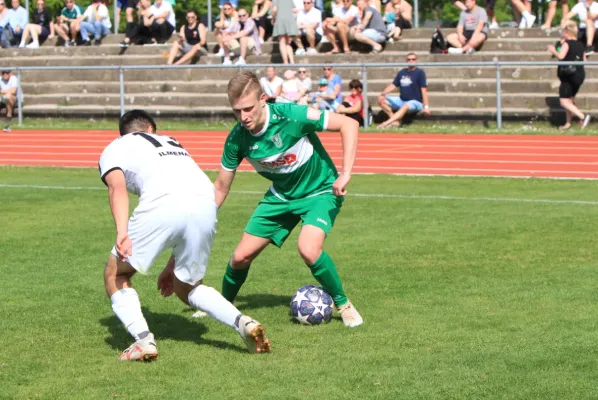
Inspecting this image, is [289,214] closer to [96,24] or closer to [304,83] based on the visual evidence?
[304,83]

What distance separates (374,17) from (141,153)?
21.8 metres

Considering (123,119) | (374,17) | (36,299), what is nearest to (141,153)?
(123,119)

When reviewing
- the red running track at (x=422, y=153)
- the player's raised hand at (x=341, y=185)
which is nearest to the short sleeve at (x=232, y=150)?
the player's raised hand at (x=341, y=185)

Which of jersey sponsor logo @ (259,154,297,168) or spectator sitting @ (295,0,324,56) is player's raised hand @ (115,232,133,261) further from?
spectator sitting @ (295,0,324,56)

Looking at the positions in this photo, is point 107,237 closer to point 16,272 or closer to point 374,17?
point 16,272

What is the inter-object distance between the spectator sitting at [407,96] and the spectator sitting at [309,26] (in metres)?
3.99

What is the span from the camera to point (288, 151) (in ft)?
25.6

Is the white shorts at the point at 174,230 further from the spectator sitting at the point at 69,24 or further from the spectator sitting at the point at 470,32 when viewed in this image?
the spectator sitting at the point at 69,24

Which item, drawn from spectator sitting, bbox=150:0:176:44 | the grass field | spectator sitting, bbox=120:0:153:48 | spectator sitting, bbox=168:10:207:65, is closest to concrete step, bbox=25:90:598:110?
spectator sitting, bbox=168:10:207:65

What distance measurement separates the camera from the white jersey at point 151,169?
6.82 metres

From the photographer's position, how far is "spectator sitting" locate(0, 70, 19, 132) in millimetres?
29391

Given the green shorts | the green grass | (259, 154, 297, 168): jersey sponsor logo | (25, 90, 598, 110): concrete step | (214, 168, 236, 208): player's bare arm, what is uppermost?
(259, 154, 297, 168): jersey sponsor logo

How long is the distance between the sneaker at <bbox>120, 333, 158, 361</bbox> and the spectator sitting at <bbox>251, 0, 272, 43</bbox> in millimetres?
23680

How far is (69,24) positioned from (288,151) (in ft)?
91.3
